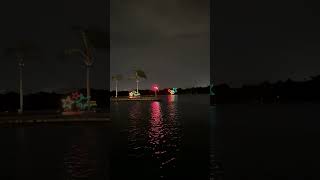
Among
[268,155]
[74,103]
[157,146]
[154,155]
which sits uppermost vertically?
[74,103]

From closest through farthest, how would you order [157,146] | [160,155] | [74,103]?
[160,155]
[157,146]
[74,103]

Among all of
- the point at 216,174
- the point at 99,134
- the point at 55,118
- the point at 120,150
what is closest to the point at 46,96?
the point at 55,118

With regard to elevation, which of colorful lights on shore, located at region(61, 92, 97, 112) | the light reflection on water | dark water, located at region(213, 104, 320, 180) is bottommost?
dark water, located at region(213, 104, 320, 180)

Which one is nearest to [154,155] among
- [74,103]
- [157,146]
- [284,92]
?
[157,146]

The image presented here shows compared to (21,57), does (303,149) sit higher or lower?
lower

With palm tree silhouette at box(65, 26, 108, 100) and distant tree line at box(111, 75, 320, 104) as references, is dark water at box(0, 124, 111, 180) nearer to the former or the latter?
palm tree silhouette at box(65, 26, 108, 100)

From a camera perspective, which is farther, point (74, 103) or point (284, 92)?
point (284, 92)

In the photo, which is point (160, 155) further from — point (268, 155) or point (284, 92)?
point (284, 92)

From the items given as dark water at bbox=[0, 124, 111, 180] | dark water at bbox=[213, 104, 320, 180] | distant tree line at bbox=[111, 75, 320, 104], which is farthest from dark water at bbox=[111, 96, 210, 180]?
distant tree line at bbox=[111, 75, 320, 104]

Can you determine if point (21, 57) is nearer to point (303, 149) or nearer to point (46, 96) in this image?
point (303, 149)

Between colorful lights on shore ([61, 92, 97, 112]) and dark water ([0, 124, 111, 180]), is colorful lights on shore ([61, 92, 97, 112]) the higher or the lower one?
the higher one

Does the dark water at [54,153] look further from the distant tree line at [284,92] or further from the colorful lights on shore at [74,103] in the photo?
the distant tree line at [284,92]

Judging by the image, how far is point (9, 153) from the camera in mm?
23125

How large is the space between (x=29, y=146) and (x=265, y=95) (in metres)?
166
